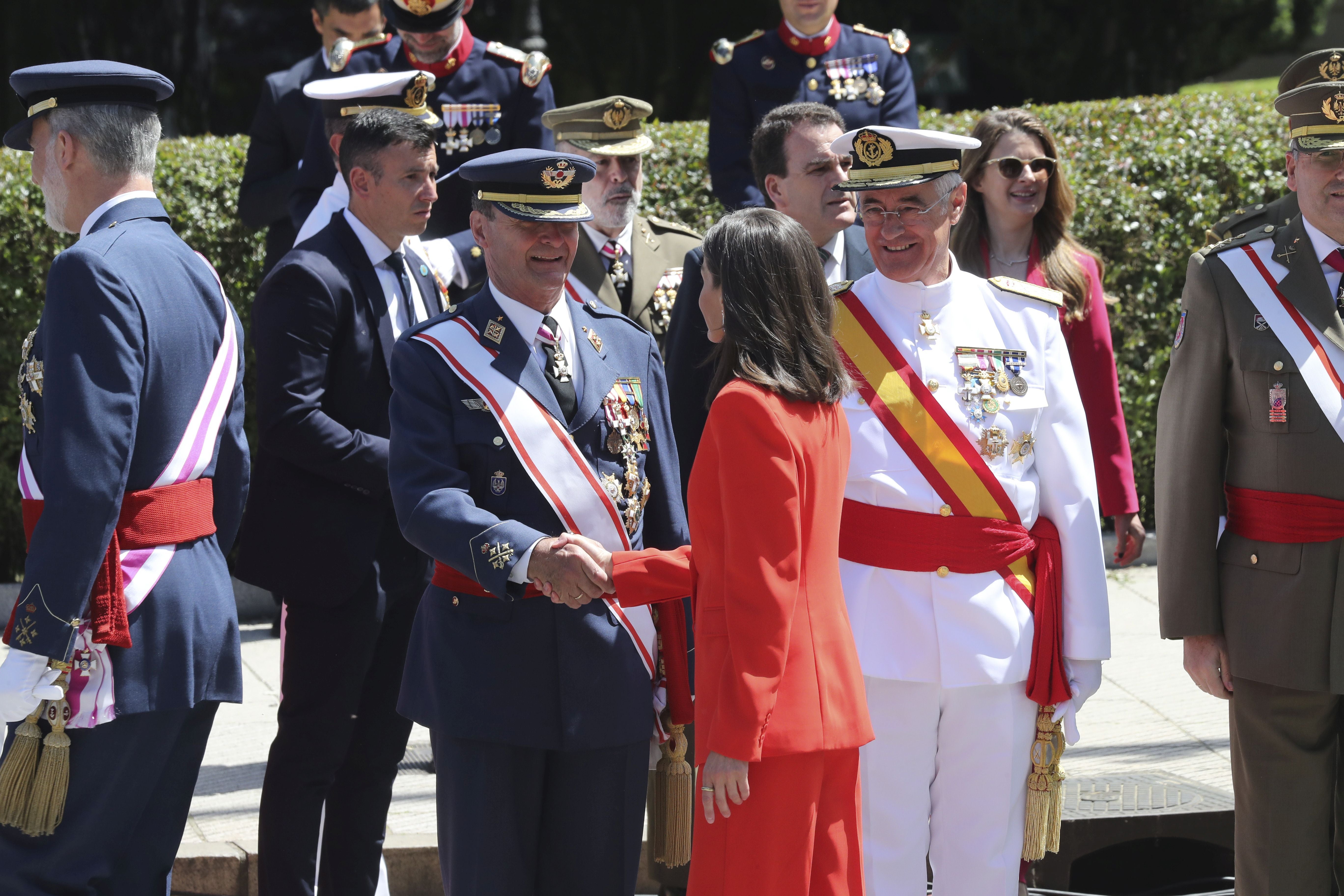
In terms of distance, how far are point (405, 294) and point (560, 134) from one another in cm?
105

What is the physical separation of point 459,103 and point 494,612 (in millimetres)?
2782

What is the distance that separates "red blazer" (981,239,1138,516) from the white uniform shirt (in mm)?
1125

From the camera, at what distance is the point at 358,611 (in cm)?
413

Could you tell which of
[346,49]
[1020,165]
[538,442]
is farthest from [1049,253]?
[346,49]

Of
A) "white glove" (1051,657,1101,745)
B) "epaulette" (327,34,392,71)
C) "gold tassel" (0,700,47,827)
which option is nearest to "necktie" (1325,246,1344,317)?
"white glove" (1051,657,1101,745)

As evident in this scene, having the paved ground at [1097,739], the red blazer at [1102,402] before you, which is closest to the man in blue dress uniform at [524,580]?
the paved ground at [1097,739]

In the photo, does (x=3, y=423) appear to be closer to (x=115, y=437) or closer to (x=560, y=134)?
(x=560, y=134)

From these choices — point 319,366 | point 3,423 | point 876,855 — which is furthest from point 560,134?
point 3,423

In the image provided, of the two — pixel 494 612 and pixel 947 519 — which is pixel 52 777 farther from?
pixel 947 519

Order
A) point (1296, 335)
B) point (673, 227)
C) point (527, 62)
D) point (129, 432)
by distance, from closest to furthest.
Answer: point (129, 432), point (1296, 335), point (673, 227), point (527, 62)

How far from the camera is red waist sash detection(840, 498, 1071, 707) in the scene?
3.51 m

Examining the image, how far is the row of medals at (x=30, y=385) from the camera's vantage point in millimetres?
3398

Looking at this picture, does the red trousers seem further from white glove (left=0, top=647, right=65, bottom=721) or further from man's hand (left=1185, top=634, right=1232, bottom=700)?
white glove (left=0, top=647, right=65, bottom=721)

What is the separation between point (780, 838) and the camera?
3.16 meters
